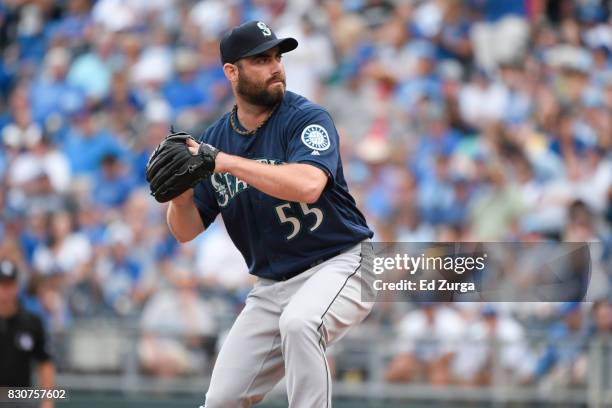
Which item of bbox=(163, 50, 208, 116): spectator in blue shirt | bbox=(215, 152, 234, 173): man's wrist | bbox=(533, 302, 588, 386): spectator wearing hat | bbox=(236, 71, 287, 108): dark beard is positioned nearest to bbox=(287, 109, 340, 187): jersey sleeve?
bbox=(236, 71, 287, 108): dark beard

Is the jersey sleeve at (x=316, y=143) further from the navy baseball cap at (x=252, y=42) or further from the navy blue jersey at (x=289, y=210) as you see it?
the navy baseball cap at (x=252, y=42)

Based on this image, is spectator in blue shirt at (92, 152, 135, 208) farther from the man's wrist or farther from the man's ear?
the man's wrist

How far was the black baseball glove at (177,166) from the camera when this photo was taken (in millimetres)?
5195

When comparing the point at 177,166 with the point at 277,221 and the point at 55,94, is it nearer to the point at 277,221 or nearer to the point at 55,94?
the point at 277,221

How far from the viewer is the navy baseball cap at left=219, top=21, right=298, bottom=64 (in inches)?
217

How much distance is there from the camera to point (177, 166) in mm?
5223

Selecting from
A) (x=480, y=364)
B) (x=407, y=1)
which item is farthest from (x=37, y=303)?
(x=407, y=1)

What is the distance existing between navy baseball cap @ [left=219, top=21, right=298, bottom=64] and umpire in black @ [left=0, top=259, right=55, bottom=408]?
10.5 ft

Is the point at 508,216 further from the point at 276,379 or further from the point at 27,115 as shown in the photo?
the point at 27,115

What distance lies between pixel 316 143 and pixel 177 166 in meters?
0.65

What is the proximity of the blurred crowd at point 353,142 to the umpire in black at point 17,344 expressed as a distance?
208 cm

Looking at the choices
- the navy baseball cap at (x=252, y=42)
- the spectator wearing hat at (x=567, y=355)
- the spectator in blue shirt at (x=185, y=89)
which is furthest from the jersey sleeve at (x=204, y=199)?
the spectator in blue shirt at (x=185, y=89)

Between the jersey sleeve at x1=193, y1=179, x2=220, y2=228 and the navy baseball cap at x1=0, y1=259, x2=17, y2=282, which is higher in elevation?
the jersey sleeve at x1=193, y1=179, x2=220, y2=228

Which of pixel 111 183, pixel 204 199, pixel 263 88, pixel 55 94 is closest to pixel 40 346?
pixel 204 199
